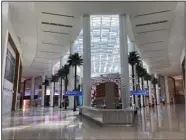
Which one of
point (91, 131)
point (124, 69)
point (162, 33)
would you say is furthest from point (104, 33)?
point (91, 131)

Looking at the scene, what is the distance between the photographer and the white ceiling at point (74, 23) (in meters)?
19.1

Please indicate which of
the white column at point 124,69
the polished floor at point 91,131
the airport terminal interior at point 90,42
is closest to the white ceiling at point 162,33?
the airport terminal interior at point 90,42

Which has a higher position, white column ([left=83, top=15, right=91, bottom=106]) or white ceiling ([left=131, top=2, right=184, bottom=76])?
white ceiling ([left=131, top=2, right=184, bottom=76])

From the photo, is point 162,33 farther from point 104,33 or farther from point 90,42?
point 104,33

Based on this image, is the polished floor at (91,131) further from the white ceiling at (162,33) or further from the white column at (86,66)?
the white ceiling at (162,33)

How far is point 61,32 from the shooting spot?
92.3 ft

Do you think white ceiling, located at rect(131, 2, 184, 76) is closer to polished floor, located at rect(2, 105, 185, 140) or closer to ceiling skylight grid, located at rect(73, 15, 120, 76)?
ceiling skylight grid, located at rect(73, 15, 120, 76)

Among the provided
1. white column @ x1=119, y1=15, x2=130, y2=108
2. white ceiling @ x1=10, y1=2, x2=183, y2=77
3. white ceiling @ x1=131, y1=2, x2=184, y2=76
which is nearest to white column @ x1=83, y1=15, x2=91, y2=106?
white ceiling @ x1=10, y1=2, x2=183, y2=77

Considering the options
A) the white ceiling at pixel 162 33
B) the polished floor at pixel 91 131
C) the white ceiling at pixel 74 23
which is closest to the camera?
the polished floor at pixel 91 131

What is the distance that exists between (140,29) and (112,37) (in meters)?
13.0

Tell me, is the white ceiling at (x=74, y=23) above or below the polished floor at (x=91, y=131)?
above

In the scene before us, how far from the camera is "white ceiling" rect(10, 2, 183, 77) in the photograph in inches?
754

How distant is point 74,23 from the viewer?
25.1 metres

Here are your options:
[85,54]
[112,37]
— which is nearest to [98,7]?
[85,54]
